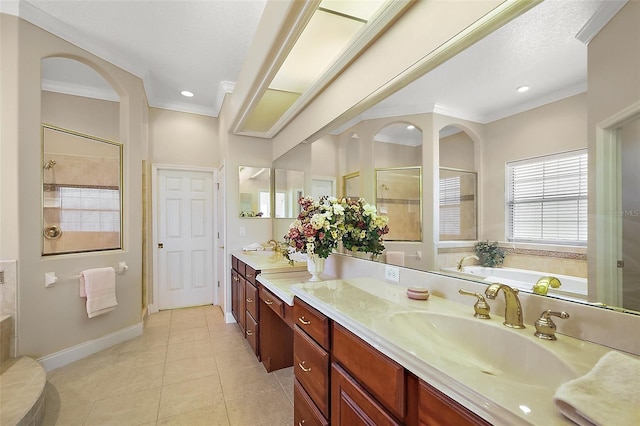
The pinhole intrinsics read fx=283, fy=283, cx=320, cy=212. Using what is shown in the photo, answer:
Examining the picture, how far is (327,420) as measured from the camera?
121 centimetres

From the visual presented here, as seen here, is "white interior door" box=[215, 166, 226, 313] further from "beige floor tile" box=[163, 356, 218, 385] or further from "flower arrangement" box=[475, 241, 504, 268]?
"flower arrangement" box=[475, 241, 504, 268]

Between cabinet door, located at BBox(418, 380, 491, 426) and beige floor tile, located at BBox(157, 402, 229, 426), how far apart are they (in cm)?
153

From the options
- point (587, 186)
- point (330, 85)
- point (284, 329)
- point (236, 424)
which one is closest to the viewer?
point (587, 186)

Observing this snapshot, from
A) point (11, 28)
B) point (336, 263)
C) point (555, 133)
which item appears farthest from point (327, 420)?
point (11, 28)

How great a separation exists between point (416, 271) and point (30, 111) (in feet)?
10.2

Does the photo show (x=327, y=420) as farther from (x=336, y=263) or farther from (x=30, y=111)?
(x=30, y=111)

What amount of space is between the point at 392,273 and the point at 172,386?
188 centimetres

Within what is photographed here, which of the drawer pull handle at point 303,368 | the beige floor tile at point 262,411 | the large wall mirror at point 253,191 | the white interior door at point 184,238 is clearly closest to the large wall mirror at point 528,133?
the drawer pull handle at point 303,368

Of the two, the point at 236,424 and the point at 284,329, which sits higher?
the point at 284,329

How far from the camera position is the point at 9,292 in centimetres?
217

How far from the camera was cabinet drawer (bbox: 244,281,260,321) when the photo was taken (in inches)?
94.4

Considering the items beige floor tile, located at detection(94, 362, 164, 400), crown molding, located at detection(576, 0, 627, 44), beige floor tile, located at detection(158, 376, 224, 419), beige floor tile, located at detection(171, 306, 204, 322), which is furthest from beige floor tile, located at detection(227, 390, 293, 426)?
crown molding, located at detection(576, 0, 627, 44)

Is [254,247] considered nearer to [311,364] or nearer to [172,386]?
[172,386]

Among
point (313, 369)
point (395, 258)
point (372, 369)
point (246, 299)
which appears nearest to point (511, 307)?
point (372, 369)
